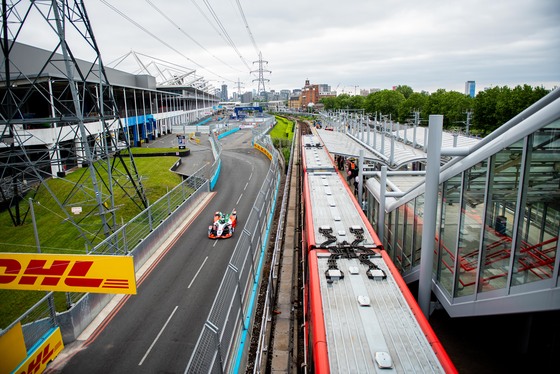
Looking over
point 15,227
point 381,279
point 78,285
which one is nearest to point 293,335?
point 381,279

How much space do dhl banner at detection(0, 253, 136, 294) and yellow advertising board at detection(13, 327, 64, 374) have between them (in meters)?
1.77

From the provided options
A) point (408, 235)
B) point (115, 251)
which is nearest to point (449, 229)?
point (408, 235)

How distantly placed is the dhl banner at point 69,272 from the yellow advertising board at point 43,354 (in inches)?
69.7

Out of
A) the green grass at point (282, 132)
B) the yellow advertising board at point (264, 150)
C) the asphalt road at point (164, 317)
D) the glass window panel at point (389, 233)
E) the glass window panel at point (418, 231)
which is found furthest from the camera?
the green grass at point (282, 132)

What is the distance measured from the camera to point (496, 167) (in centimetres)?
641

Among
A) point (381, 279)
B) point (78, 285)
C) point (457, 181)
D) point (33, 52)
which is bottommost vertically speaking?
point (78, 285)

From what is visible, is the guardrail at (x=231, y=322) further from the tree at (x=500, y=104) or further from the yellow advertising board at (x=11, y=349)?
the tree at (x=500, y=104)

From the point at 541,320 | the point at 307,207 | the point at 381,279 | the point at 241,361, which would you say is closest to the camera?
the point at 541,320

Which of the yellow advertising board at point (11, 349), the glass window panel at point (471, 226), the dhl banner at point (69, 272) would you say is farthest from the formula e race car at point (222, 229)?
the glass window panel at point (471, 226)

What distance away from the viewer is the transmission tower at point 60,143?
16.7m

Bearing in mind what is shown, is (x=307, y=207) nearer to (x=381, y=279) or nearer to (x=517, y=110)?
(x=381, y=279)

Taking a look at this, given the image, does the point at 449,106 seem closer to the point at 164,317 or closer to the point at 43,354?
the point at 164,317

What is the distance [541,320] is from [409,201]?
4.07m

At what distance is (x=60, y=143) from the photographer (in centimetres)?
3706
